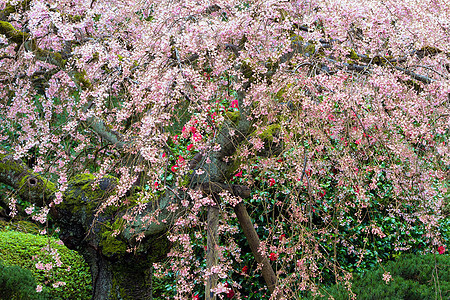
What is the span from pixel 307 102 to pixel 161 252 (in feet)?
7.14

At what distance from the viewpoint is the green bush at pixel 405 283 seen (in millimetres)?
3762

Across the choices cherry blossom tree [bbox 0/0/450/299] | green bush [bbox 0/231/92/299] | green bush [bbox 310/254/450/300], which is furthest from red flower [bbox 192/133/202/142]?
green bush [bbox 0/231/92/299]

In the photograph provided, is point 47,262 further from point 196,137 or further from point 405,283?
point 405,283

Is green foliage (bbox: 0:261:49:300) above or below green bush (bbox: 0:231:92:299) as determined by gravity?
above

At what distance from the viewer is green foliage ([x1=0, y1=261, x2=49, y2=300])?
3771 mm

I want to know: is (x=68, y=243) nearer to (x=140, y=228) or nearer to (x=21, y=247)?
(x=140, y=228)

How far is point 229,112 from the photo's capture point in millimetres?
3473

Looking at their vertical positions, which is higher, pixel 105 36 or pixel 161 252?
pixel 105 36

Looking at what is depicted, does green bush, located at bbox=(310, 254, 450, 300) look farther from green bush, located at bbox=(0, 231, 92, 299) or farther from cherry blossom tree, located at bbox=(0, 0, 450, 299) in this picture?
green bush, located at bbox=(0, 231, 92, 299)

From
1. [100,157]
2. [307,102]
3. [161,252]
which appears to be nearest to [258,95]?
[307,102]

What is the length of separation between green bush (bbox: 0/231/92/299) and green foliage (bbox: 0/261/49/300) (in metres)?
0.89

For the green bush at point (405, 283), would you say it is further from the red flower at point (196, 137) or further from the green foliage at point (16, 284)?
the green foliage at point (16, 284)

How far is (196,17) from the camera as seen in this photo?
303 cm

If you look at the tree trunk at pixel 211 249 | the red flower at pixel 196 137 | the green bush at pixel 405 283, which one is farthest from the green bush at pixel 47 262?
the green bush at pixel 405 283
